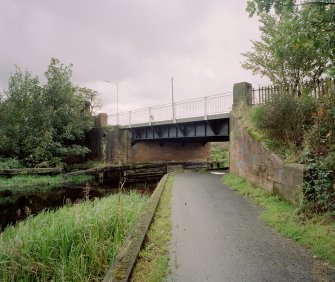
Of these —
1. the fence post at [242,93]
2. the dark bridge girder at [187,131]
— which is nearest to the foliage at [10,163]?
the dark bridge girder at [187,131]

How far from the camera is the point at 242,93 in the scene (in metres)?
13.5

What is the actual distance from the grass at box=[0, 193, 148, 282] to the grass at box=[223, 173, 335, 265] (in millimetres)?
2905

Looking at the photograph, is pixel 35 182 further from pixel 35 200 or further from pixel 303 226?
pixel 303 226

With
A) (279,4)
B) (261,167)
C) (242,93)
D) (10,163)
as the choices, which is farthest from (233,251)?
(10,163)

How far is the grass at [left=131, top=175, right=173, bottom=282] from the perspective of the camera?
357 centimetres

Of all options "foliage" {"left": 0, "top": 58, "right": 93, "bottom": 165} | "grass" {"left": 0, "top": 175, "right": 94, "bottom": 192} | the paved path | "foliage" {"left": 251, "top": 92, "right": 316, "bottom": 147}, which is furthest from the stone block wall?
"foliage" {"left": 0, "top": 58, "right": 93, "bottom": 165}

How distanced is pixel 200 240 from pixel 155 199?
133 inches

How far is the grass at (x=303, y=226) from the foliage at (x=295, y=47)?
2781 mm

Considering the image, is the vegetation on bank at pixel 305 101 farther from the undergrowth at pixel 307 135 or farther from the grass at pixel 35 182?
the grass at pixel 35 182

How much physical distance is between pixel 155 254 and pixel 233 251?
115cm

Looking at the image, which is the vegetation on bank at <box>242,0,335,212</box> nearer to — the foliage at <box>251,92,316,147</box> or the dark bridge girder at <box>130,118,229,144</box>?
the foliage at <box>251,92,316,147</box>

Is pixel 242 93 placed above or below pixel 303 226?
above

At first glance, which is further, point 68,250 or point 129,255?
point 68,250

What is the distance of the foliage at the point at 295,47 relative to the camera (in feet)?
16.2
